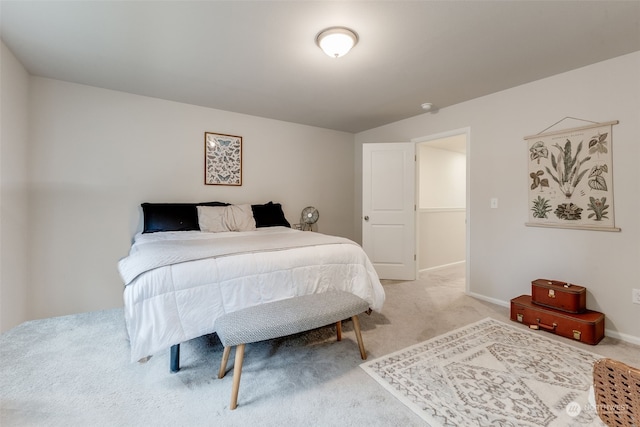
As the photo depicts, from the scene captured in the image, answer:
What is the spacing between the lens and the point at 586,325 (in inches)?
85.4

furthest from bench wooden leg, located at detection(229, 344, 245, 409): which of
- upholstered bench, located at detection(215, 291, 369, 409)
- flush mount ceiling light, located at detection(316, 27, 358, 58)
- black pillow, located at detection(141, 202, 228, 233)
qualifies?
flush mount ceiling light, located at detection(316, 27, 358, 58)

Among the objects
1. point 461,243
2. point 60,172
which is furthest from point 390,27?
point 461,243

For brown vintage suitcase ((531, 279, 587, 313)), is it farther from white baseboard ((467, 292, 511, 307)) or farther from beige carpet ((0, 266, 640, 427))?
white baseboard ((467, 292, 511, 307))

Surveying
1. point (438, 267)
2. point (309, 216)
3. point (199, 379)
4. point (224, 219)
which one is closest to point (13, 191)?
point (224, 219)

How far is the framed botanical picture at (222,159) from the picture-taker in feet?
11.7

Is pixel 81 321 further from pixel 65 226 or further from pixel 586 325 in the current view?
pixel 586 325

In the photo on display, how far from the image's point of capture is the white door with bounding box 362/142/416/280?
3957mm

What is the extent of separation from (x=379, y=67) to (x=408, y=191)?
1.89m

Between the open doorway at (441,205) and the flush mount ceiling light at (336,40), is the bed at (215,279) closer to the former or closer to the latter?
the flush mount ceiling light at (336,40)

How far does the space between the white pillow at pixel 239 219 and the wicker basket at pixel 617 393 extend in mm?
3030

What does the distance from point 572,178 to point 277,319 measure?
283 centimetres

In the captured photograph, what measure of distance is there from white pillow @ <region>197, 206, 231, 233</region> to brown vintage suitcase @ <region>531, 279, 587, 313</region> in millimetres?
3087

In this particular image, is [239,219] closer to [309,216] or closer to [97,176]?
[309,216]

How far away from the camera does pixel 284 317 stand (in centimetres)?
167
